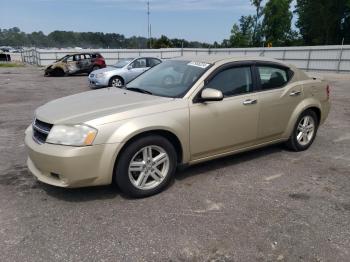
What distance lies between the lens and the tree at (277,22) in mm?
66375

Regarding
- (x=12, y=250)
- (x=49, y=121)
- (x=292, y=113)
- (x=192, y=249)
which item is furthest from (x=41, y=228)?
(x=292, y=113)

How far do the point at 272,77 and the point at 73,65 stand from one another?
811 inches

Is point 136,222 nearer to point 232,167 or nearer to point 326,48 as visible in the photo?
point 232,167

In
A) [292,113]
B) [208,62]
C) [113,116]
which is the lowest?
[292,113]

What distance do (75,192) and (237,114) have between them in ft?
7.29

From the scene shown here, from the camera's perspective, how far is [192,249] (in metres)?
3.07

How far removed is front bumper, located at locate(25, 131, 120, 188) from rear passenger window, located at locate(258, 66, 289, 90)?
2.48 m

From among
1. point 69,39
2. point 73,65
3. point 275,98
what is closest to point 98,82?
point 73,65

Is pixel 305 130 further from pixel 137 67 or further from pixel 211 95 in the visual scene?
pixel 137 67

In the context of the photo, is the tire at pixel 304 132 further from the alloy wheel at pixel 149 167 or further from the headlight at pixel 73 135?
the headlight at pixel 73 135

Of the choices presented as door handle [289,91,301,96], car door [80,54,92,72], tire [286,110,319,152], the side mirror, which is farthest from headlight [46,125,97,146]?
car door [80,54,92,72]

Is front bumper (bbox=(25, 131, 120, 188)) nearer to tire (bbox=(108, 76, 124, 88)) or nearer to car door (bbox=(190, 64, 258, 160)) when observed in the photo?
car door (bbox=(190, 64, 258, 160))

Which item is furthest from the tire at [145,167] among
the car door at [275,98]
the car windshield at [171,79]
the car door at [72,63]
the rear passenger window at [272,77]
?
the car door at [72,63]

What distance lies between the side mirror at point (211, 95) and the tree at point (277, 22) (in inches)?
2640
